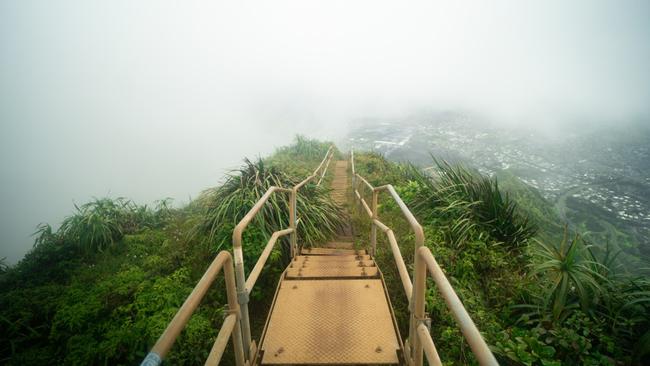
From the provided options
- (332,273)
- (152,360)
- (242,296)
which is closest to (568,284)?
(332,273)

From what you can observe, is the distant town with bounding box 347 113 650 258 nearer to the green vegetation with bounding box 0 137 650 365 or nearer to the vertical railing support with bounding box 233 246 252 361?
the green vegetation with bounding box 0 137 650 365

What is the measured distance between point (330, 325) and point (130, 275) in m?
2.92

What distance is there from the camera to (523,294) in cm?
321

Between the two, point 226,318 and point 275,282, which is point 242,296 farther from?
point 275,282

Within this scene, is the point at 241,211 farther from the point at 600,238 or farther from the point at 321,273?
the point at 600,238

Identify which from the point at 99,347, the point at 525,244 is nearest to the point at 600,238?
the point at 525,244

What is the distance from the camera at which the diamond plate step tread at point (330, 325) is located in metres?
2.02

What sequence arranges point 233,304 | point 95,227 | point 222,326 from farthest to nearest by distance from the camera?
point 95,227
point 233,304
point 222,326

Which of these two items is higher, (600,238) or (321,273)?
(321,273)

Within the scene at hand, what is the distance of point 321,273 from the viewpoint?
3283 millimetres

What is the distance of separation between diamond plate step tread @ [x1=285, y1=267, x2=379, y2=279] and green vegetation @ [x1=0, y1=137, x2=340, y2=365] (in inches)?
21.1

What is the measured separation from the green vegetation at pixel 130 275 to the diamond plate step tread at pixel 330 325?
0.87 m

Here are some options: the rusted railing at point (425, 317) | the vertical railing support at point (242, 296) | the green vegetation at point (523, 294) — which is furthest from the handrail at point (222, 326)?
the green vegetation at point (523, 294)

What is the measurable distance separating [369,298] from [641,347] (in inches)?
85.8
